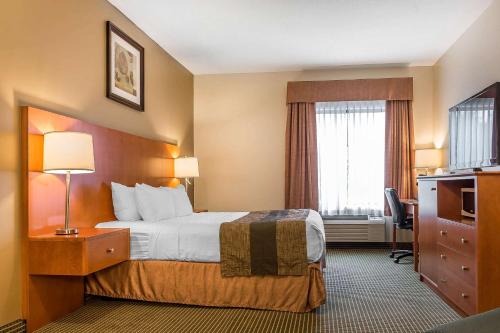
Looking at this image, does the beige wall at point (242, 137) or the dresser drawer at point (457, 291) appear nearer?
the dresser drawer at point (457, 291)

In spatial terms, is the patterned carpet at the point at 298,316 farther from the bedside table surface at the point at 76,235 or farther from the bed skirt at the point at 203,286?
the bedside table surface at the point at 76,235

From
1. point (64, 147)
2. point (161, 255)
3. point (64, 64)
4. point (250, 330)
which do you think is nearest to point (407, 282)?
point (250, 330)

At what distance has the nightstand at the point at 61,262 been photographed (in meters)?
2.76

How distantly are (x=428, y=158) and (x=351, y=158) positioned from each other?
110 cm

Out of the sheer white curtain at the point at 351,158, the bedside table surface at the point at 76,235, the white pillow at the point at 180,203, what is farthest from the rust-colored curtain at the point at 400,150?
the bedside table surface at the point at 76,235

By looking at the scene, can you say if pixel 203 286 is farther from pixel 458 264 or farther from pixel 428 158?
pixel 428 158

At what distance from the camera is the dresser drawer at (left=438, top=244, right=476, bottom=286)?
2863mm

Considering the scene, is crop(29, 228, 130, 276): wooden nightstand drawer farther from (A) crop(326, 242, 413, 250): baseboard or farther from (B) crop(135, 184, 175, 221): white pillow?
(A) crop(326, 242, 413, 250): baseboard

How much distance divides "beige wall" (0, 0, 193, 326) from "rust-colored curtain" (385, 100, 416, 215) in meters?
3.50

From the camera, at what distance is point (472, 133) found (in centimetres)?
429

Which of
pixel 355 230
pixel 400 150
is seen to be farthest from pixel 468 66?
pixel 355 230

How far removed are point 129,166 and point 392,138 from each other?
12.6 ft

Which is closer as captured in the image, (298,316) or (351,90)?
(298,316)

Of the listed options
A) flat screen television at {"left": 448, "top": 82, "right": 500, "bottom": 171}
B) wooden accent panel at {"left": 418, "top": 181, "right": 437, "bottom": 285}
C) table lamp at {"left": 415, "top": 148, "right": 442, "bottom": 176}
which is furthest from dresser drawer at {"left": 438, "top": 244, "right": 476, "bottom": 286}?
table lamp at {"left": 415, "top": 148, "right": 442, "bottom": 176}
